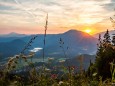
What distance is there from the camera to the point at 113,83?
17.3 ft

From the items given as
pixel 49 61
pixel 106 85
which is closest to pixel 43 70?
pixel 49 61

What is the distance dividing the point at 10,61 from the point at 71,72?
6.81ft

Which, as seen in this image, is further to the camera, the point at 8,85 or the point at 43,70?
the point at 43,70

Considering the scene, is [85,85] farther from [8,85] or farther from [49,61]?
[8,85]

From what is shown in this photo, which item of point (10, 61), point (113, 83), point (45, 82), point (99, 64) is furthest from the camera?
point (99, 64)

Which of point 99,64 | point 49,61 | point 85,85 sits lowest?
point 99,64

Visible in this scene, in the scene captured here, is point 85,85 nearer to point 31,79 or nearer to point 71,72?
point 71,72

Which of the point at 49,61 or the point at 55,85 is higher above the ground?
the point at 49,61

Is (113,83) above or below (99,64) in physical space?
above

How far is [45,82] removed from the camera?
5.69 meters

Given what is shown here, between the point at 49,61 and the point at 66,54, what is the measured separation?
0.54 metres

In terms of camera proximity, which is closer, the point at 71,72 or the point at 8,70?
the point at 8,70

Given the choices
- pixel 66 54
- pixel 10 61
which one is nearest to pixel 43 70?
pixel 66 54

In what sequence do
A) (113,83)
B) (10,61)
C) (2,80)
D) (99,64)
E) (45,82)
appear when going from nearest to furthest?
1. (10,61)
2. (2,80)
3. (113,83)
4. (45,82)
5. (99,64)
